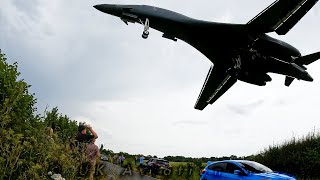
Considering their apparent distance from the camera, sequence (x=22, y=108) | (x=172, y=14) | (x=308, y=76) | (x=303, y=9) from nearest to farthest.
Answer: (x=22, y=108) → (x=303, y=9) → (x=172, y=14) → (x=308, y=76)

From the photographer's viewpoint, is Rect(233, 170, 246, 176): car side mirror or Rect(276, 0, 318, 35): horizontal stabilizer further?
Rect(233, 170, 246, 176): car side mirror

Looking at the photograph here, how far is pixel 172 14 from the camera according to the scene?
13.1 m

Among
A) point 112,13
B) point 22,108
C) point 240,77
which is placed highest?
point 112,13

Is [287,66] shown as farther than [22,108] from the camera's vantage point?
Yes

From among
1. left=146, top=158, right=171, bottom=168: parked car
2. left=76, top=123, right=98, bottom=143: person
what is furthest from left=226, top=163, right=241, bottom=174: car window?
left=146, top=158, right=171, bottom=168: parked car

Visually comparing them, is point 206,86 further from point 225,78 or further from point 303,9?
point 303,9

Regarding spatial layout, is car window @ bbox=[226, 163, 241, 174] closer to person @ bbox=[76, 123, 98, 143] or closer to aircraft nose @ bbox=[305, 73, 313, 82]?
aircraft nose @ bbox=[305, 73, 313, 82]

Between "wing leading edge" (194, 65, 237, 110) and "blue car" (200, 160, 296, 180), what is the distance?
11.3 feet

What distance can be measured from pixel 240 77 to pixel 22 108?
26.3 ft

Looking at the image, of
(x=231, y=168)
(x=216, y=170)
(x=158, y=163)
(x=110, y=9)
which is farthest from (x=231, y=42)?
(x=158, y=163)

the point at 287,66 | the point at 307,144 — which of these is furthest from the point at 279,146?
the point at 287,66

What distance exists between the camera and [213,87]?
56.0 ft

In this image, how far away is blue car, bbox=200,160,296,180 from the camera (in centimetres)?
1243

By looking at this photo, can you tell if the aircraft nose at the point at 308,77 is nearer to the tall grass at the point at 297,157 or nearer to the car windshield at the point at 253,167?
the car windshield at the point at 253,167
